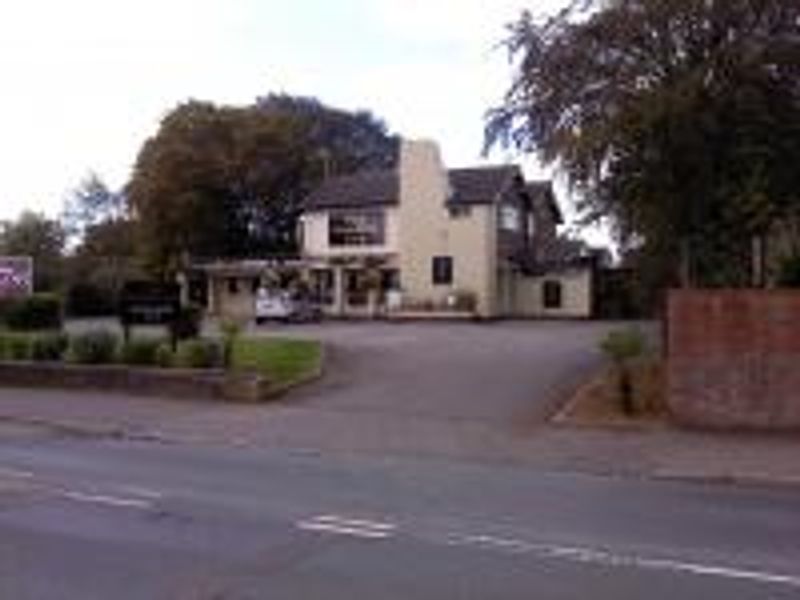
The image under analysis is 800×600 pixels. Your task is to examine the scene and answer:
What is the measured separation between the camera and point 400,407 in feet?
95.8

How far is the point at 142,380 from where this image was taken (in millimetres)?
32281

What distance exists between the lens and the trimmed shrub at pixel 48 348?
116 feet

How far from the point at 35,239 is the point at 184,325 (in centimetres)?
7562

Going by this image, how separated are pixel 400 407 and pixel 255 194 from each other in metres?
59.5

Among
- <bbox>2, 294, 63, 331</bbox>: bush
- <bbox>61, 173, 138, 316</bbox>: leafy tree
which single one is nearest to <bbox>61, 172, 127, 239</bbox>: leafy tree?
<bbox>61, 173, 138, 316</bbox>: leafy tree

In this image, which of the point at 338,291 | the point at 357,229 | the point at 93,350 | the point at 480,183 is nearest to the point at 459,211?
the point at 480,183

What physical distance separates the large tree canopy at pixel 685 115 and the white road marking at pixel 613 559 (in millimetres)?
17179

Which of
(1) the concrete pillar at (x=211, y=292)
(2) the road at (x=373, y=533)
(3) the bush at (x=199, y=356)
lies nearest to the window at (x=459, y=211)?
(1) the concrete pillar at (x=211, y=292)

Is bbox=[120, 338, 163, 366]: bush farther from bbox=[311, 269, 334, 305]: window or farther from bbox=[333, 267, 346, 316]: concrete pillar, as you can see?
bbox=[311, 269, 334, 305]: window

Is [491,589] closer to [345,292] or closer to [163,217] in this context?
A: [345,292]

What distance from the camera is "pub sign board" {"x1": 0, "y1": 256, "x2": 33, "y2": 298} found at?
41281 mm

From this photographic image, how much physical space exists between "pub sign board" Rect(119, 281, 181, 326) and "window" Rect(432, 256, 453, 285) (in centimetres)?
3674

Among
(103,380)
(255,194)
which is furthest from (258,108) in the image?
(103,380)

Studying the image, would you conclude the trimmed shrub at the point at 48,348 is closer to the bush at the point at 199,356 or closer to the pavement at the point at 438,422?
the pavement at the point at 438,422
